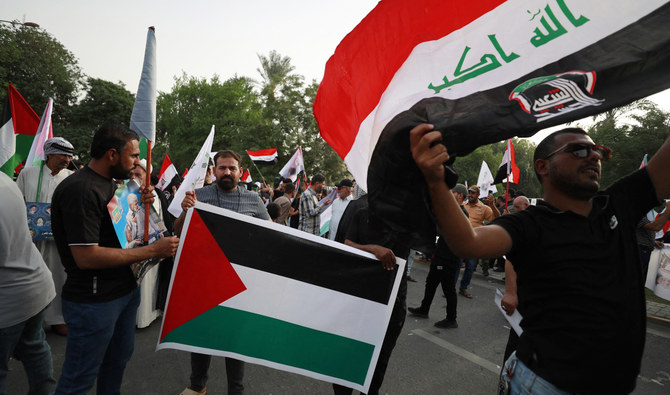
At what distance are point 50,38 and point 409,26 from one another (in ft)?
138

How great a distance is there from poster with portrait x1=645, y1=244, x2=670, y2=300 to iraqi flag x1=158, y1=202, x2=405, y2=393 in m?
6.54

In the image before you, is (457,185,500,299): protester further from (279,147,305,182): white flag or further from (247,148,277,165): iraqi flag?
(247,148,277,165): iraqi flag

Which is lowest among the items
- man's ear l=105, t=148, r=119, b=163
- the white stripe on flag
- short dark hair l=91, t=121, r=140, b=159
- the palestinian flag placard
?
the white stripe on flag

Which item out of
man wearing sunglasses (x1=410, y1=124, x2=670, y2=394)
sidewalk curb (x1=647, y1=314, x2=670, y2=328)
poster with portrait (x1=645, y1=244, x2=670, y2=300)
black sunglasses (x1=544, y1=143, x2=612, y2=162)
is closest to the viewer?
man wearing sunglasses (x1=410, y1=124, x2=670, y2=394)

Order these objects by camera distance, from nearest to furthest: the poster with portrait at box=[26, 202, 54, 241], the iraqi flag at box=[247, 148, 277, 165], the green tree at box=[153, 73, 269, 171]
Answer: the poster with portrait at box=[26, 202, 54, 241]
the iraqi flag at box=[247, 148, 277, 165]
the green tree at box=[153, 73, 269, 171]

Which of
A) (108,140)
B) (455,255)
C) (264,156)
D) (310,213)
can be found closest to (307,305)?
(455,255)

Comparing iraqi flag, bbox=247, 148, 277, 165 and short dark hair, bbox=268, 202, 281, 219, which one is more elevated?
iraqi flag, bbox=247, 148, 277, 165

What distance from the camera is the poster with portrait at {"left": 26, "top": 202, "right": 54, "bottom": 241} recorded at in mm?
3833

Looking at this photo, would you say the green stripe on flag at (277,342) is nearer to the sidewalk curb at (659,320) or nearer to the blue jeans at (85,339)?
the blue jeans at (85,339)

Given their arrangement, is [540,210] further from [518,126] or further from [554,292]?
[518,126]

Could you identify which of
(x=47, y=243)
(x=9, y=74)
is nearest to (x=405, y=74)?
(x=47, y=243)

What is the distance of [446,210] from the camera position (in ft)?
3.88

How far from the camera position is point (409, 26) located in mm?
1496

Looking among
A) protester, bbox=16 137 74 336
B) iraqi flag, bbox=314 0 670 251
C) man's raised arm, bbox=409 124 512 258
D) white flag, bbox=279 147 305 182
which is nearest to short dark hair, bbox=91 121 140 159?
iraqi flag, bbox=314 0 670 251
